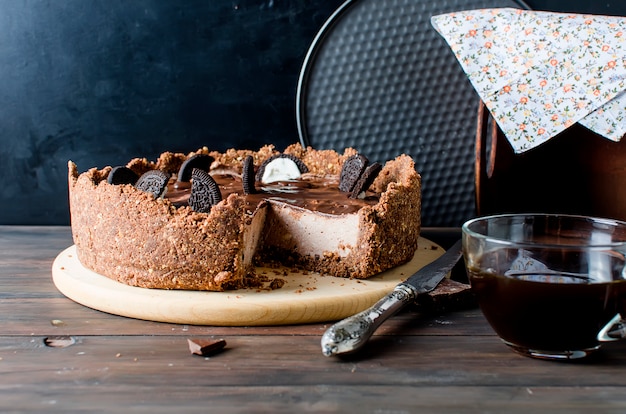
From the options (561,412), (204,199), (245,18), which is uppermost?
(245,18)

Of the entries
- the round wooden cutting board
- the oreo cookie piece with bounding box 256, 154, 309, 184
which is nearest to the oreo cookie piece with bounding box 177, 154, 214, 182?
the oreo cookie piece with bounding box 256, 154, 309, 184

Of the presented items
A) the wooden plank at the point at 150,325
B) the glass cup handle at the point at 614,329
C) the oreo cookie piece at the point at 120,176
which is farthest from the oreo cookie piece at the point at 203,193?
the glass cup handle at the point at 614,329

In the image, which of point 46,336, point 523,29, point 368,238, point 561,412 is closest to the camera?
point 561,412

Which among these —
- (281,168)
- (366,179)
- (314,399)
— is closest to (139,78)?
(281,168)

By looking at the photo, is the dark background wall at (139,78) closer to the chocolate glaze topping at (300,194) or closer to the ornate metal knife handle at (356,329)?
the chocolate glaze topping at (300,194)

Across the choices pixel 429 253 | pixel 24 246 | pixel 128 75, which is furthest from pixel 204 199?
pixel 128 75

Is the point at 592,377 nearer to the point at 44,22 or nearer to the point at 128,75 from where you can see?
the point at 128,75

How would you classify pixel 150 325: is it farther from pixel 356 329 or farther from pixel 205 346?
pixel 356 329

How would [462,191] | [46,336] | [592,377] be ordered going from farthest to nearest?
[462,191], [46,336], [592,377]
